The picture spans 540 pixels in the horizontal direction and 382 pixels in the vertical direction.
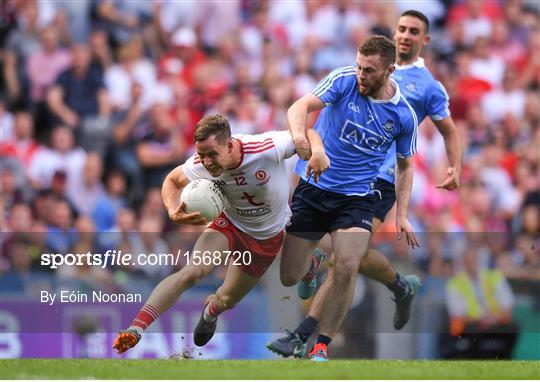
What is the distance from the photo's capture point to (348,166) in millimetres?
11289

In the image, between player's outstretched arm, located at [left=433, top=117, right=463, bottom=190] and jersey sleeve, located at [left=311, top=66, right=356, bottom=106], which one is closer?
jersey sleeve, located at [left=311, top=66, right=356, bottom=106]

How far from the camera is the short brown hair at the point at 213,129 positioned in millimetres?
10163

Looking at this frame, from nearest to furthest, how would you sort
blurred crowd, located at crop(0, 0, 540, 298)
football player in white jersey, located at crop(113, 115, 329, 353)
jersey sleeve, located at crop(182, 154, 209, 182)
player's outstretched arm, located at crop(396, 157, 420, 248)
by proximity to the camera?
football player in white jersey, located at crop(113, 115, 329, 353)
jersey sleeve, located at crop(182, 154, 209, 182)
player's outstretched arm, located at crop(396, 157, 420, 248)
blurred crowd, located at crop(0, 0, 540, 298)

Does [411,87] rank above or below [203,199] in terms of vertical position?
above

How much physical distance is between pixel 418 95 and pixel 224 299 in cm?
243

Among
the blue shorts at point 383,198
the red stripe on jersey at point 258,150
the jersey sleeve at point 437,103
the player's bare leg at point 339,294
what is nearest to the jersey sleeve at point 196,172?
the red stripe on jersey at point 258,150

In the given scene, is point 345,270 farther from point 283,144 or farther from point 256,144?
point 256,144

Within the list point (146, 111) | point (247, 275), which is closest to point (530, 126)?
point (146, 111)

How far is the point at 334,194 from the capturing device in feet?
37.1

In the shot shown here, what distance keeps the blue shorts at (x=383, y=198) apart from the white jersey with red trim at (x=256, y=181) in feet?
3.52

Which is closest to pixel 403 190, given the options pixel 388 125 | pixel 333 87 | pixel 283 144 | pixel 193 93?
pixel 388 125

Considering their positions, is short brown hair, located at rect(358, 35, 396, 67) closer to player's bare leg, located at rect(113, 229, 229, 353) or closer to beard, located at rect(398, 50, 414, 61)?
beard, located at rect(398, 50, 414, 61)

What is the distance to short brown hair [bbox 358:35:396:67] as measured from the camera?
10.7 metres

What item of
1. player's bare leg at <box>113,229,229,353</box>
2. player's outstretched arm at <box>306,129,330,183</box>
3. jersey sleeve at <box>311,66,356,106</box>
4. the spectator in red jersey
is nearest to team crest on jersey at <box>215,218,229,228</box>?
player's bare leg at <box>113,229,229,353</box>
